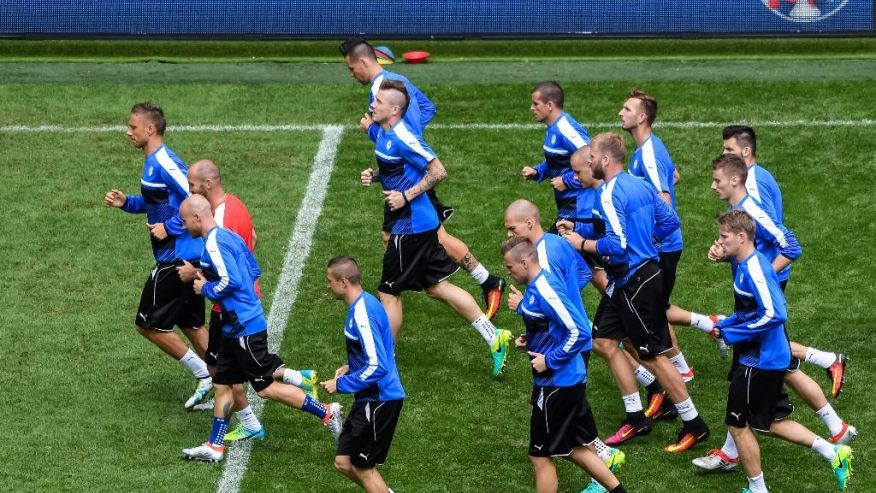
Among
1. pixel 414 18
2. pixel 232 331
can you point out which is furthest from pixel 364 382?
pixel 414 18

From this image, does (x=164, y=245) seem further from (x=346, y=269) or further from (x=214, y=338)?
(x=346, y=269)

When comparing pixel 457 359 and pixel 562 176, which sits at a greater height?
pixel 562 176

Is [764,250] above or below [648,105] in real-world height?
below

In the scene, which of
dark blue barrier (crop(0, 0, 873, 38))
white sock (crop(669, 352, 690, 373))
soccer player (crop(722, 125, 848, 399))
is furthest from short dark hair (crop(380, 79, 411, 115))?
dark blue barrier (crop(0, 0, 873, 38))

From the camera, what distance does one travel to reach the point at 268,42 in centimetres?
1969

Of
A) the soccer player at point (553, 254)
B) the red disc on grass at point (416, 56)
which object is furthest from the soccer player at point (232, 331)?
the red disc on grass at point (416, 56)

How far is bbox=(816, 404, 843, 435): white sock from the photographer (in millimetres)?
10508

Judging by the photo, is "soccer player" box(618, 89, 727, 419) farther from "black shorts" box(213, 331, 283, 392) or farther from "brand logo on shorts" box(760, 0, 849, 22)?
"brand logo on shorts" box(760, 0, 849, 22)

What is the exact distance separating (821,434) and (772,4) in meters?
9.44

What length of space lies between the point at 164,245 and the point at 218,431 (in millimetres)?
1578

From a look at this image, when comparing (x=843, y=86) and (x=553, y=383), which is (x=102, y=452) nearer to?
(x=553, y=383)

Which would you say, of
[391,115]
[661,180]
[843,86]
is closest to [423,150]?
[391,115]

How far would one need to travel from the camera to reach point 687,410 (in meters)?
10.7

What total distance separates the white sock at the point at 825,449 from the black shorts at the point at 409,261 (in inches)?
142
